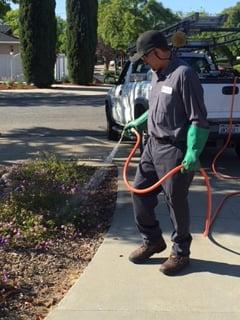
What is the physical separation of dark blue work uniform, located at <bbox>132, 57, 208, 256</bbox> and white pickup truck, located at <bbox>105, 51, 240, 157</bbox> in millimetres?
3942

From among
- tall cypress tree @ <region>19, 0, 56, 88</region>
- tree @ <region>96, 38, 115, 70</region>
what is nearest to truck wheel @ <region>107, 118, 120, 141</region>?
tall cypress tree @ <region>19, 0, 56, 88</region>

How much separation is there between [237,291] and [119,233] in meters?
1.71

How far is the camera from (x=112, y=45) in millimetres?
58500

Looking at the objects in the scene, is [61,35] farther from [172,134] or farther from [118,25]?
[172,134]

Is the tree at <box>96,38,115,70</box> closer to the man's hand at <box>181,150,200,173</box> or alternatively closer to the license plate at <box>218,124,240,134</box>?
the license plate at <box>218,124,240,134</box>

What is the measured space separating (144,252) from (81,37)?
103 feet

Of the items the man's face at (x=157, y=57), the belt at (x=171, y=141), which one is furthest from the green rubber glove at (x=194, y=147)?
the man's face at (x=157, y=57)

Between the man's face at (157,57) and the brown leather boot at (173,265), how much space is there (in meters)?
1.51

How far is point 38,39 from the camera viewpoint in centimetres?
3291

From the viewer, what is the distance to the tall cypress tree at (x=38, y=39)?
32.6 m

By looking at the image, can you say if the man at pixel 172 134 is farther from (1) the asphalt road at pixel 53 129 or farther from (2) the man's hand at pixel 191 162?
(1) the asphalt road at pixel 53 129

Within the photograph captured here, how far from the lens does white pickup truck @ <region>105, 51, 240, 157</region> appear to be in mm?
8828

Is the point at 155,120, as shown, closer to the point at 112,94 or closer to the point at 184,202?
the point at 184,202

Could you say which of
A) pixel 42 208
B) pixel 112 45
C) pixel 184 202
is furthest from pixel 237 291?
pixel 112 45
